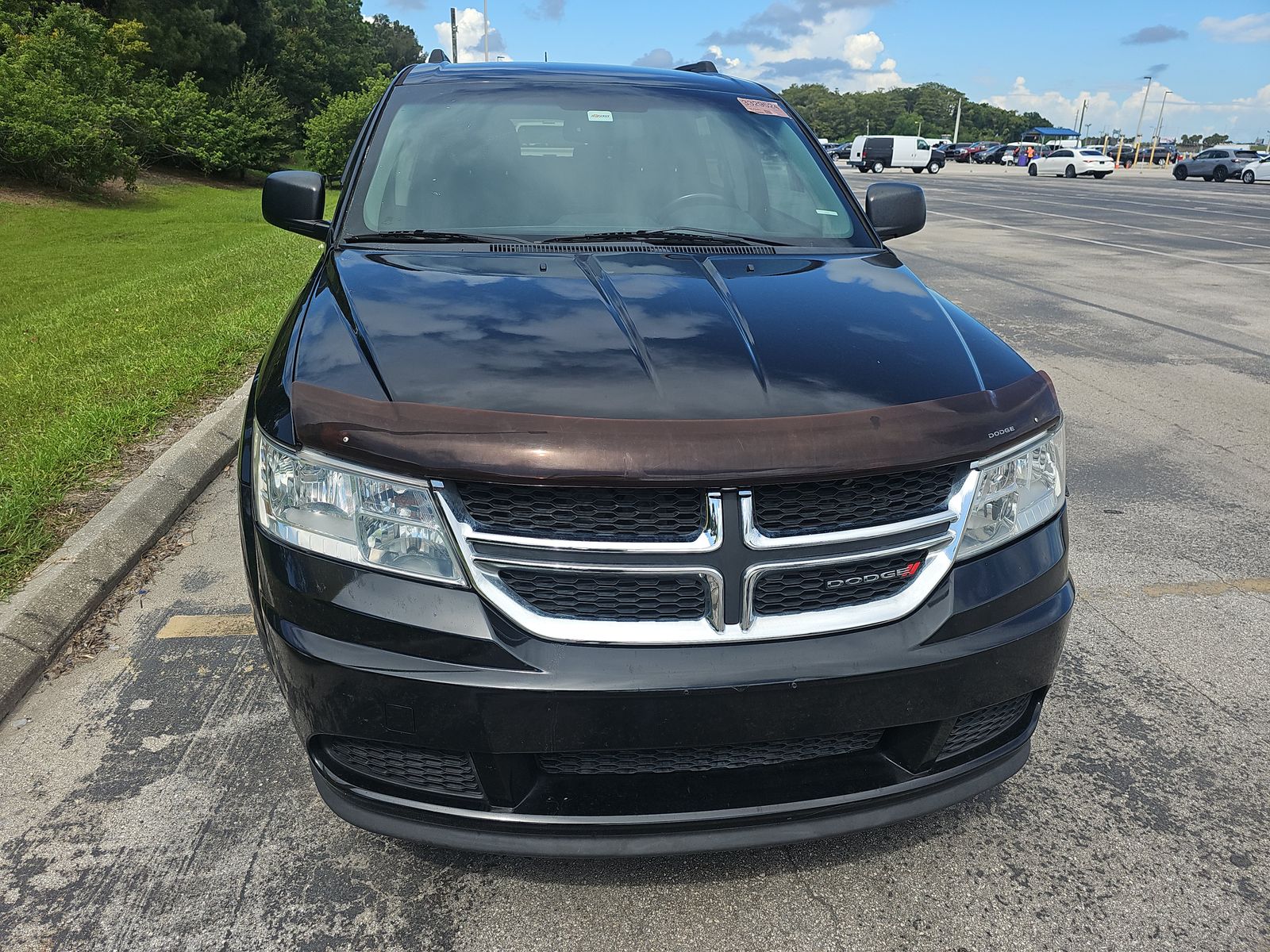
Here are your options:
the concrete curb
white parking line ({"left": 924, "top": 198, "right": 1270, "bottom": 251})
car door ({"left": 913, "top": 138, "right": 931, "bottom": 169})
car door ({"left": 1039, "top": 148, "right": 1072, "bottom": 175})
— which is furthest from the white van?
the concrete curb

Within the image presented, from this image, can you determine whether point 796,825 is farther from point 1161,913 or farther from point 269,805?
point 269,805

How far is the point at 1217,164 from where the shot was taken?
46.0 m

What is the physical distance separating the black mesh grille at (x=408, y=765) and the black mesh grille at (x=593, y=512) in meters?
0.47

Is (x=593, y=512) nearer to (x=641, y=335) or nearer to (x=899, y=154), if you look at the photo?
(x=641, y=335)

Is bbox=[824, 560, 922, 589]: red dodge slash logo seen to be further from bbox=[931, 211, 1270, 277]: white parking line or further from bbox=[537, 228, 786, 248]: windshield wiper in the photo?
bbox=[931, 211, 1270, 277]: white parking line

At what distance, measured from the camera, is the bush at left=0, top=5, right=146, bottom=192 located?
16.0m

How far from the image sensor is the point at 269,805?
246cm

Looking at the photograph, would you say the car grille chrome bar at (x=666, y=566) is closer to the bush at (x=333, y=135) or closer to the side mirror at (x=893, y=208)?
the side mirror at (x=893, y=208)

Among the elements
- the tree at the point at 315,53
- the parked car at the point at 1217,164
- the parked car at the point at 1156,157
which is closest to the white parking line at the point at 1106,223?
the parked car at the point at 1217,164

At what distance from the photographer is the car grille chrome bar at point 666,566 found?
1778 millimetres

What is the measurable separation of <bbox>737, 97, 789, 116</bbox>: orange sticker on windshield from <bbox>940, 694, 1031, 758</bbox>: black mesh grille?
2.55 m

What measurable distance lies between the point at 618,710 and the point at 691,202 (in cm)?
203

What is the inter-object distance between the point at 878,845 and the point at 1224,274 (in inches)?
497

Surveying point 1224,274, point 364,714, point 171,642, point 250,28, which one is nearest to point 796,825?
point 364,714
